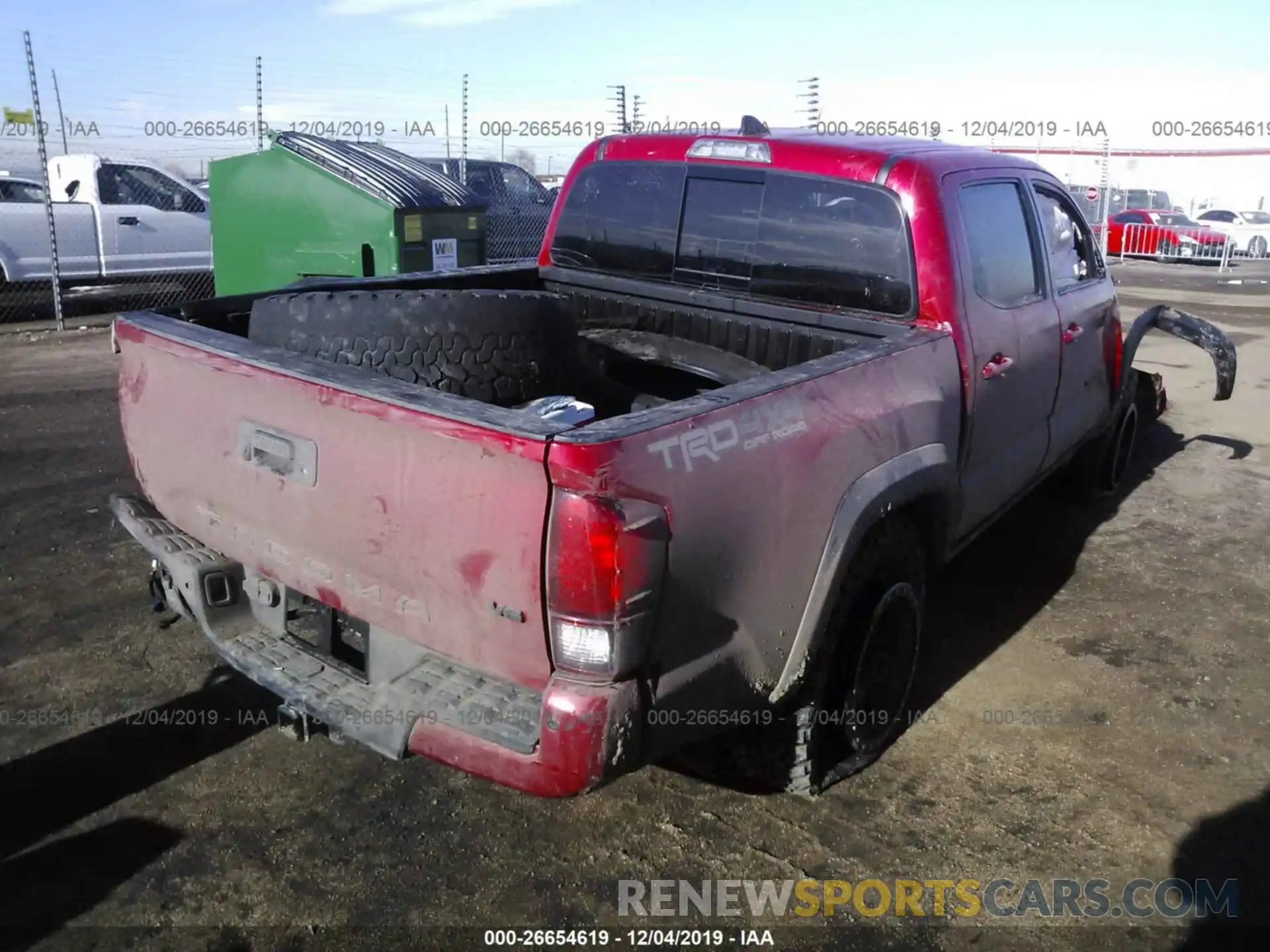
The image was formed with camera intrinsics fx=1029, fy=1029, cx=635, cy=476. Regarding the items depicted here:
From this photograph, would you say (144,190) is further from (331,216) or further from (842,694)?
(842,694)

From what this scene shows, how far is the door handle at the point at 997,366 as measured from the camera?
358cm

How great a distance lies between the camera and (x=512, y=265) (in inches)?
181

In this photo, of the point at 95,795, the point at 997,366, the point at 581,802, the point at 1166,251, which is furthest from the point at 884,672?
the point at 1166,251

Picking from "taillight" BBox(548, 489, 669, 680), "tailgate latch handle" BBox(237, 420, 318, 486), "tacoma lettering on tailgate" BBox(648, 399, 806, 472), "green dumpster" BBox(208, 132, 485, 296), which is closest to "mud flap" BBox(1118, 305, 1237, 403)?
"tacoma lettering on tailgate" BBox(648, 399, 806, 472)

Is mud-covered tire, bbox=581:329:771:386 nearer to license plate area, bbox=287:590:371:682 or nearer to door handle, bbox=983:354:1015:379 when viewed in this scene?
door handle, bbox=983:354:1015:379

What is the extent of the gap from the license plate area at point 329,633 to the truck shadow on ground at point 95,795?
0.71 meters

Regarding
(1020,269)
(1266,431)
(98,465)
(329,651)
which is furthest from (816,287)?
(1266,431)

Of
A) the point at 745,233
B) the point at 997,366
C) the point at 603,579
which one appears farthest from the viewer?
the point at 745,233

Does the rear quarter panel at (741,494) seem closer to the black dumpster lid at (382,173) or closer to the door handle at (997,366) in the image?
the door handle at (997,366)

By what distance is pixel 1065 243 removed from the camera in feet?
15.3

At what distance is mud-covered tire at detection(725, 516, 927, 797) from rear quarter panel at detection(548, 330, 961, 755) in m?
0.28

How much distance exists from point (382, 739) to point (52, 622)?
2323 millimetres

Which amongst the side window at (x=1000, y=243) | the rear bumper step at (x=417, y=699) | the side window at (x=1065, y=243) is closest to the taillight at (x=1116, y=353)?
the side window at (x=1065, y=243)

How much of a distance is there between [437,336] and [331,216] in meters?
5.48
